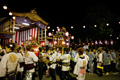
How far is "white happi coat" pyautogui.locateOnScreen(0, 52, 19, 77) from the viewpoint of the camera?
331 centimetres

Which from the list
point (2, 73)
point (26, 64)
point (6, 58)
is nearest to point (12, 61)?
point (6, 58)

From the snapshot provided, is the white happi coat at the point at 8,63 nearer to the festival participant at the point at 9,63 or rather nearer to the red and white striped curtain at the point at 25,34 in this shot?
the festival participant at the point at 9,63

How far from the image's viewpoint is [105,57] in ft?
26.6

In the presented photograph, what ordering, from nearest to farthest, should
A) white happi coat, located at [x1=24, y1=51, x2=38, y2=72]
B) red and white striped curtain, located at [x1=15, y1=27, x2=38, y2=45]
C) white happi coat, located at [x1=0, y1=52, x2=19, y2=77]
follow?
1. white happi coat, located at [x1=0, y1=52, x2=19, y2=77]
2. white happi coat, located at [x1=24, y1=51, x2=38, y2=72]
3. red and white striped curtain, located at [x1=15, y1=27, x2=38, y2=45]

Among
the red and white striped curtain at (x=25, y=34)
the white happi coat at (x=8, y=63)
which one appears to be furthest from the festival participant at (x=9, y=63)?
the red and white striped curtain at (x=25, y=34)

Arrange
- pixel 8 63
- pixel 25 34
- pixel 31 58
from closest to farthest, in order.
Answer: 1. pixel 8 63
2. pixel 31 58
3. pixel 25 34

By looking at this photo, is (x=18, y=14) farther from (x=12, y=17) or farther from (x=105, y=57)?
(x=105, y=57)

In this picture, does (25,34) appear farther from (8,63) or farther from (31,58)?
(8,63)

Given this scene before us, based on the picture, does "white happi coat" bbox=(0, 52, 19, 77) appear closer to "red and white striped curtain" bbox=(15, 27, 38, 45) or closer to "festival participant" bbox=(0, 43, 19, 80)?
"festival participant" bbox=(0, 43, 19, 80)

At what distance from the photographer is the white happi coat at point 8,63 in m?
3.31

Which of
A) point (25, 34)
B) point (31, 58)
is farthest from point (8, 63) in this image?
point (25, 34)

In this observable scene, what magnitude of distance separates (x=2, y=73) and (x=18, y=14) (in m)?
9.14

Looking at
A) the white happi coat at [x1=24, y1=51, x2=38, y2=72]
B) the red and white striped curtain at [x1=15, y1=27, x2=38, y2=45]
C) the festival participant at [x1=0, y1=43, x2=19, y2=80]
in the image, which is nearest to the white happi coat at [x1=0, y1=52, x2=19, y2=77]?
the festival participant at [x1=0, y1=43, x2=19, y2=80]

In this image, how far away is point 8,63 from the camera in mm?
3396
